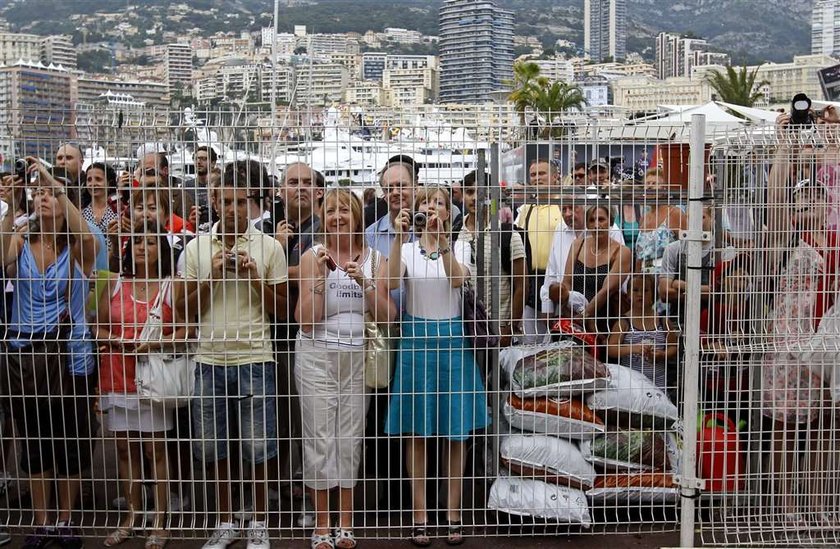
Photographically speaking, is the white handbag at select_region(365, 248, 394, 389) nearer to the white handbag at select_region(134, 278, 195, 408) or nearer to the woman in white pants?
the woman in white pants

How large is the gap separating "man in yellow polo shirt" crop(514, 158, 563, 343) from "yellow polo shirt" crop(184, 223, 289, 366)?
133 cm

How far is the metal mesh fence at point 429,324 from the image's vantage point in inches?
194

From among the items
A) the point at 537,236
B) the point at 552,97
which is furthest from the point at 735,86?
the point at 537,236

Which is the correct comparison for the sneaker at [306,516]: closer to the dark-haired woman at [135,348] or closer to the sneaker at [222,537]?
A: the sneaker at [222,537]

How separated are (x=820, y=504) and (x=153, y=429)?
356 cm

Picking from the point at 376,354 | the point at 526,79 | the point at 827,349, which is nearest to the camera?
the point at 827,349

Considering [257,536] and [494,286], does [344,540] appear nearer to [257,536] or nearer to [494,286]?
[257,536]

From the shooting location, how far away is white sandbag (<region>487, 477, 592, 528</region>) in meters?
5.21

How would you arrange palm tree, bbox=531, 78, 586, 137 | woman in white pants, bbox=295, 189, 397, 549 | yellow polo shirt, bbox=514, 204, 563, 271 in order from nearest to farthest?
woman in white pants, bbox=295, 189, 397, 549 → yellow polo shirt, bbox=514, 204, 563, 271 → palm tree, bbox=531, 78, 586, 137

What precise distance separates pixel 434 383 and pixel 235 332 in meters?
1.08

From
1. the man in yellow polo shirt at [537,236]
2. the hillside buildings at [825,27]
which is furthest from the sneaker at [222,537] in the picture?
the hillside buildings at [825,27]

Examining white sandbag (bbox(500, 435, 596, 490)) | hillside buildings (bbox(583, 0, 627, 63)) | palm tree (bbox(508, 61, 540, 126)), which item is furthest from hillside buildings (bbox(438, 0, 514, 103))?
white sandbag (bbox(500, 435, 596, 490))

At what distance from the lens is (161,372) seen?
16.7ft

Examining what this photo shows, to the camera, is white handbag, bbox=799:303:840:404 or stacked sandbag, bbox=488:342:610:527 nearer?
white handbag, bbox=799:303:840:404
